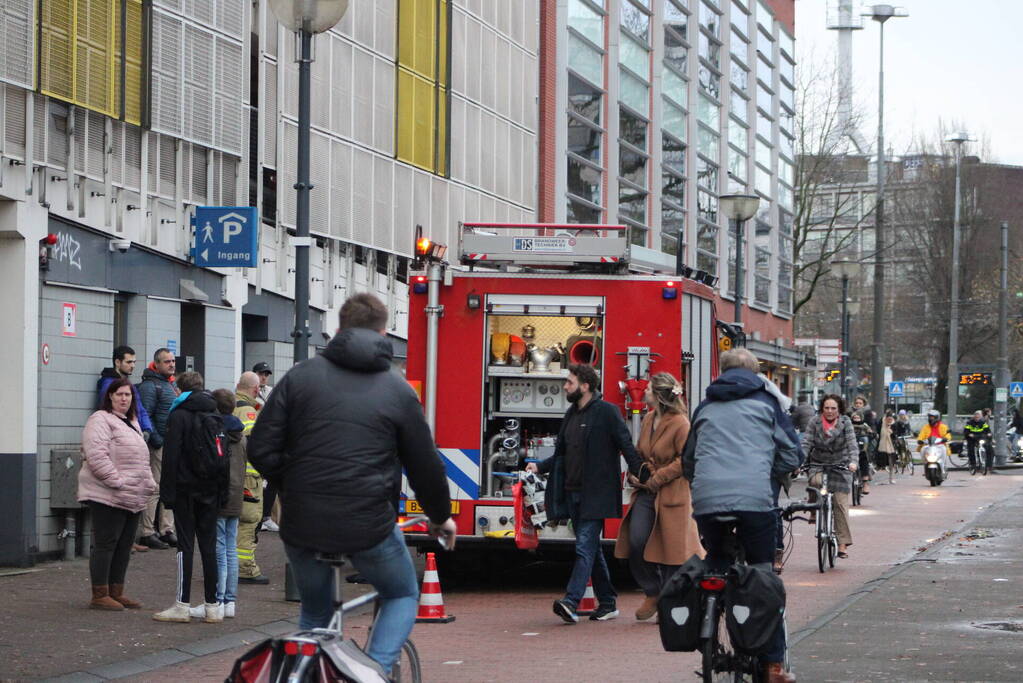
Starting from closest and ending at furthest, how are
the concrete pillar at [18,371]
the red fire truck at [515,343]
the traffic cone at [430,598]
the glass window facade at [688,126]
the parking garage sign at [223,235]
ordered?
the traffic cone at [430,598] < the red fire truck at [515,343] < the concrete pillar at [18,371] < the parking garage sign at [223,235] < the glass window facade at [688,126]

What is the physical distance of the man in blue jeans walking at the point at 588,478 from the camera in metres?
11.8

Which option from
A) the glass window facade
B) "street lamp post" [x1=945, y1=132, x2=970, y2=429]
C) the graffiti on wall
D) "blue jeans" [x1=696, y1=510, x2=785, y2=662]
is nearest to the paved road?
"blue jeans" [x1=696, y1=510, x2=785, y2=662]

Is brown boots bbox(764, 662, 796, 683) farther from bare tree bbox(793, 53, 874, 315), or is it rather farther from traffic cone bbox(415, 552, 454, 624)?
bare tree bbox(793, 53, 874, 315)

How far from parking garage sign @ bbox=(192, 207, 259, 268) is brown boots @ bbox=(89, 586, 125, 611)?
7165mm

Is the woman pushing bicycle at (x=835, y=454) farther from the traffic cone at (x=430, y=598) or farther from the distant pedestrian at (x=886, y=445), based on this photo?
the distant pedestrian at (x=886, y=445)

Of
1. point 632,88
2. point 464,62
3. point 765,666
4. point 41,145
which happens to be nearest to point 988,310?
point 632,88

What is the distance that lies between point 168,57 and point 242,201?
295 centimetres

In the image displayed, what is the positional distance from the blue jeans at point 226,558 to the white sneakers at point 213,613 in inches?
2.6

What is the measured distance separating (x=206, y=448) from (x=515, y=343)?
350 cm

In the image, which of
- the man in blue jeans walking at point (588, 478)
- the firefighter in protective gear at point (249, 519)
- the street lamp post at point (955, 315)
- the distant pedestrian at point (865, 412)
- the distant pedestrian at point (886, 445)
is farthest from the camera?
the street lamp post at point (955, 315)

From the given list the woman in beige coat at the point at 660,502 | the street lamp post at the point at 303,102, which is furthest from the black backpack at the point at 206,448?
the woman in beige coat at the point at 660,502

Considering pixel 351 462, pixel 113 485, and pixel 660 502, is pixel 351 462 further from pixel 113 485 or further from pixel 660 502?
pixel 113 485

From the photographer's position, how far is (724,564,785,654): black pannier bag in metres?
7.73

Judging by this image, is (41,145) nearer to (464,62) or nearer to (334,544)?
(334,544)
